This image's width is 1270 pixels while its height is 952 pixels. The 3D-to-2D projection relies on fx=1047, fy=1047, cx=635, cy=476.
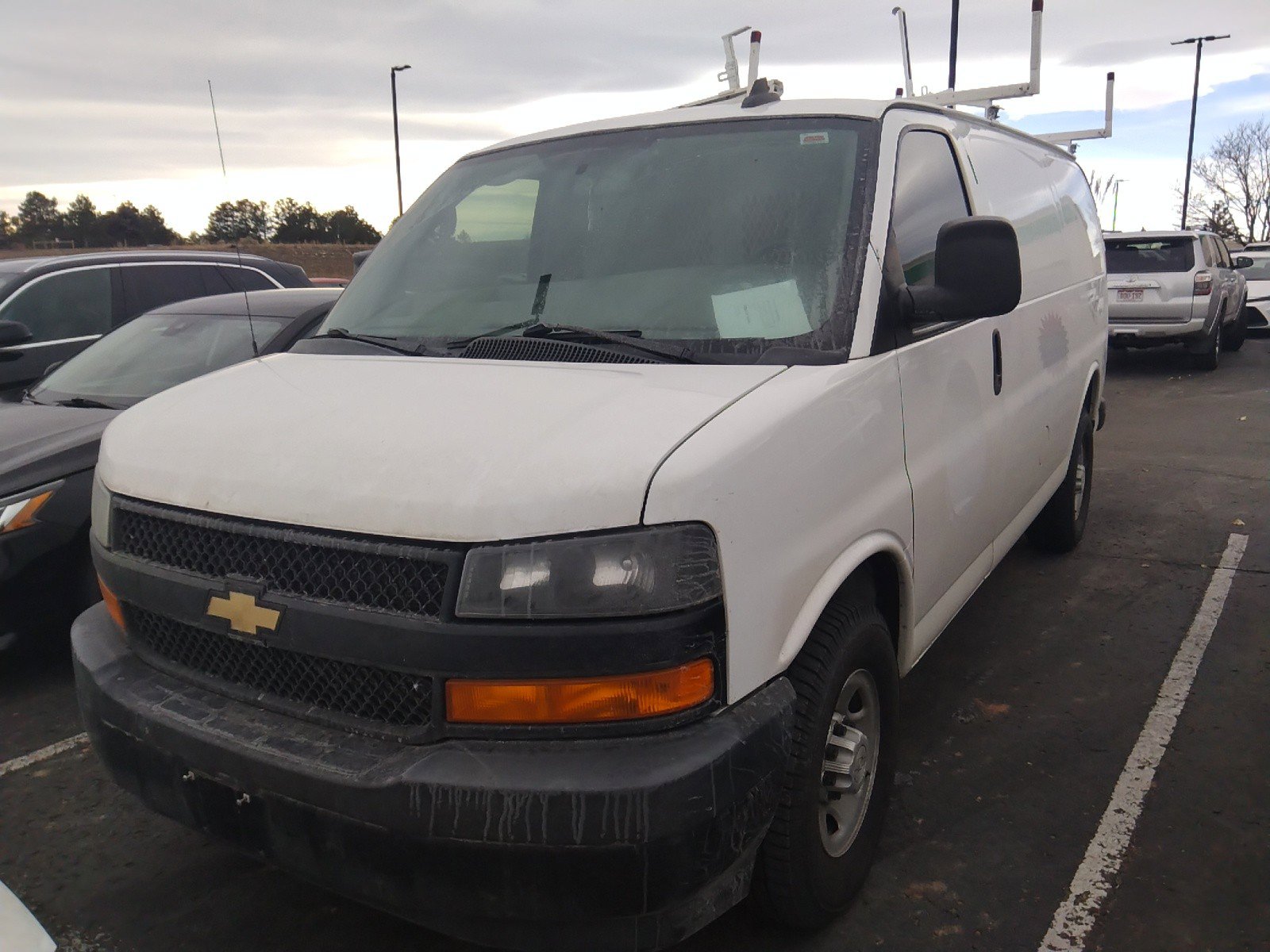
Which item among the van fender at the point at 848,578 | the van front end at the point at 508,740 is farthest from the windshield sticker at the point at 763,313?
the van front end at the point at 508,740

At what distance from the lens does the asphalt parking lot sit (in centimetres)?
276

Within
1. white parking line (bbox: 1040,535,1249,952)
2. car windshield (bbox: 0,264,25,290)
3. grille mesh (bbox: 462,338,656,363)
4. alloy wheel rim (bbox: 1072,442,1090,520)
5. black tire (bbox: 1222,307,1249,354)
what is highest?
car windshield (bbox: 0,264,25,290)

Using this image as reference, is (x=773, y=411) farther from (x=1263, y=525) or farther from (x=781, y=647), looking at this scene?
(x=1263, y=525)

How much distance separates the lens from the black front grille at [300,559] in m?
2.04

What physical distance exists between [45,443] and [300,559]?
2938 mm

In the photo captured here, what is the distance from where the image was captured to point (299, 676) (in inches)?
87.8

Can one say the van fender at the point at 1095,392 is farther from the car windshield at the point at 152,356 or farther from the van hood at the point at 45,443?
the van hood at the point at 45,443

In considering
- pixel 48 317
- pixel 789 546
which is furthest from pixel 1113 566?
pixel 48 317

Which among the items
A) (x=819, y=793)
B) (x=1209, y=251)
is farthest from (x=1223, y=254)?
(x=819, y=793)

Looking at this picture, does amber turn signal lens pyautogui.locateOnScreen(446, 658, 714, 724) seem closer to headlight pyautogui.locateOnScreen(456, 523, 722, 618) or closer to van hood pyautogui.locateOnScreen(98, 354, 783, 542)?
headlight pyautogui.locateOnScreen(456, 523, 722, 618)

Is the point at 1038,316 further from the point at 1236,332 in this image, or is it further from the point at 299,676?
the point at 1236,332

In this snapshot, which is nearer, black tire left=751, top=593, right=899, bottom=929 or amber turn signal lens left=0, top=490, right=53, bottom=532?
black tire left=751, top=593, right=899, bottom=929

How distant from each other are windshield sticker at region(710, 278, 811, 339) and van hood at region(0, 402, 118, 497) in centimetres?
301

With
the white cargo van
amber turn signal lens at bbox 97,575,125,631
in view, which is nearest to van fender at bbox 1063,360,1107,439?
the white cargo van
